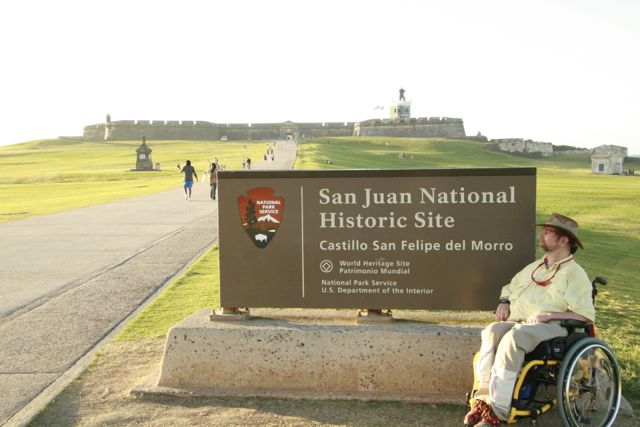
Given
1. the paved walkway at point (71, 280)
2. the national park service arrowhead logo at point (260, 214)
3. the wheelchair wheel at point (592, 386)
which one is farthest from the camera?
the paved walkway at point (71, 280)

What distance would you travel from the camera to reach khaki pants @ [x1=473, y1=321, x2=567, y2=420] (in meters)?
3.91

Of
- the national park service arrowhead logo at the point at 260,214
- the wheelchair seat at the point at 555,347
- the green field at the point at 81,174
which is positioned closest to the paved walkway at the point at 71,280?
the national park service arrowhead logo at the point at 260,214

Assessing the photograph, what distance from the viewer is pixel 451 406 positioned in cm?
457

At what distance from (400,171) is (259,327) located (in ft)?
5.08

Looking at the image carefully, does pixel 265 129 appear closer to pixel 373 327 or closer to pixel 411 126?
pixel 411 126

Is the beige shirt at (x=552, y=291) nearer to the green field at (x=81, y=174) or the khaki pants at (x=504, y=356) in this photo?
the khaki pants at (x=504, y=356)

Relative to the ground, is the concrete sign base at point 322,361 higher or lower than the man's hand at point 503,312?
lower

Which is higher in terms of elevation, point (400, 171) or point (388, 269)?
point (400, 171)

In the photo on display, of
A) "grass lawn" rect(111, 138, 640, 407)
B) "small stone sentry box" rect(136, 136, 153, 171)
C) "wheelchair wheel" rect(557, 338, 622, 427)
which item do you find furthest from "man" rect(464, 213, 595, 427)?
"small stone sentry box" rect(136, 136, 153, 171)

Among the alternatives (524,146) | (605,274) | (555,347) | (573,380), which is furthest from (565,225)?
(524,146)

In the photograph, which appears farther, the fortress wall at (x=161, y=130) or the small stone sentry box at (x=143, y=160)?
the fortress wall at (x=161, y=130)

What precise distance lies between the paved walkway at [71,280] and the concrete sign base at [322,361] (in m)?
1.01

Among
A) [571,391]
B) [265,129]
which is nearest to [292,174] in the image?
[571,391]

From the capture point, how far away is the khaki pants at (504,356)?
3.91m
